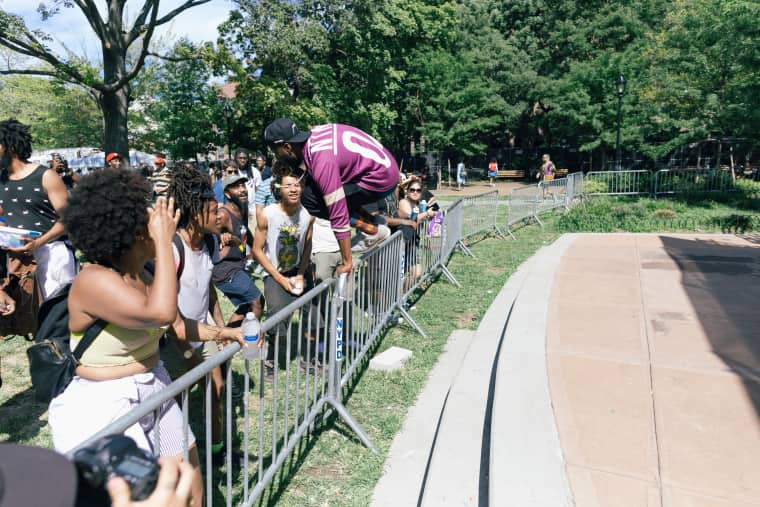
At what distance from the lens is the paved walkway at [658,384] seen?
2826mm

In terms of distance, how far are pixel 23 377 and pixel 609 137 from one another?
2694cm

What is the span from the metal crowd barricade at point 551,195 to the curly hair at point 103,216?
12.9m

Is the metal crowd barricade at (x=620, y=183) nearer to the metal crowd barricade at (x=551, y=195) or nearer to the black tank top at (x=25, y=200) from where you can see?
the metal crowd barricade at (x=551, y=195)

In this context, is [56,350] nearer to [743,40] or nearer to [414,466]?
[414,466]

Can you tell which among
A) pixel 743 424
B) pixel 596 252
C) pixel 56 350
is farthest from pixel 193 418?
pixel 596 252

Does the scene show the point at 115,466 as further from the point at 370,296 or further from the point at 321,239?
the point at 321,239

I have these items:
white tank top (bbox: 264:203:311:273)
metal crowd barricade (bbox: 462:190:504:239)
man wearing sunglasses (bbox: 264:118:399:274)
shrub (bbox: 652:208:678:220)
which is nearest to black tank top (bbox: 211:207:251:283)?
white tank top (bbox: 264:203:311:273)

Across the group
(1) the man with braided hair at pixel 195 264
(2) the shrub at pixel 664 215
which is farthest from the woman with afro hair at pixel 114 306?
(2) the shrub at pixel 664 215

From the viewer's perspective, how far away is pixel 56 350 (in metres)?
2.26

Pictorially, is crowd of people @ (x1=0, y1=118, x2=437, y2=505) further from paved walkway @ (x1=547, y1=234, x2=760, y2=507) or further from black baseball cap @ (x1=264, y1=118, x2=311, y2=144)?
paved walkway @ (x1=547, y1=234, x2=760, y2=507)

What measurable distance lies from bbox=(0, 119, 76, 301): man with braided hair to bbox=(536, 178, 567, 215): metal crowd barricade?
1198 cm

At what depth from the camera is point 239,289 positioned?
483 centimetres

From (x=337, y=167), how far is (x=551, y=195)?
1227 cm

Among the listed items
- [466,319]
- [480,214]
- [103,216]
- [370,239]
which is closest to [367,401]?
[370,239]
